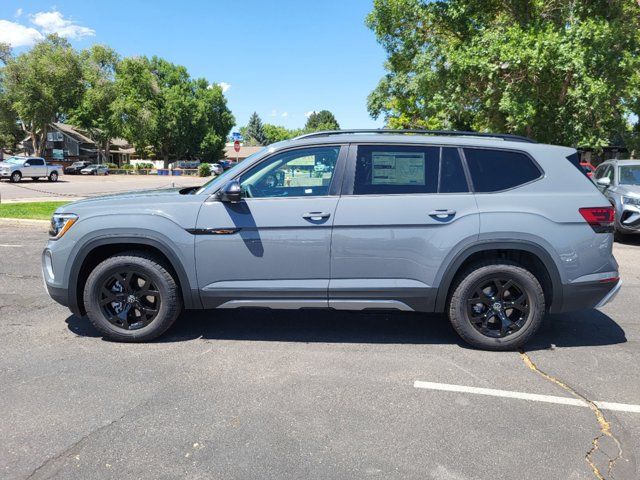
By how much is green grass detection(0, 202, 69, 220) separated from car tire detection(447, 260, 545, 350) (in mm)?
11463

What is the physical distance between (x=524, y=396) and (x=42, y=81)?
5949 centimetres

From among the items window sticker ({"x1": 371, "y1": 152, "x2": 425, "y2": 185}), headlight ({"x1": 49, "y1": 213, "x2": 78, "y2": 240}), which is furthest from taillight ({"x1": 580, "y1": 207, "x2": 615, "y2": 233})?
headlight ({"x1": 49, "y1": 213, "x2": 78, "y2": 240})

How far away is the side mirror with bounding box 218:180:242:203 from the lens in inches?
158

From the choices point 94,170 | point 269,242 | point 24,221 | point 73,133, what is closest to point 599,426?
point 269,242

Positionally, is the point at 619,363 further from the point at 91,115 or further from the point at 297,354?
the point at 91,115

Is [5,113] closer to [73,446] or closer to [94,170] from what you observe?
[94,170]

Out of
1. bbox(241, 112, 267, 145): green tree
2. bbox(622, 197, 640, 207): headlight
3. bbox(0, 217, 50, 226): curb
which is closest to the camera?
bbox(622, 197, 640, 207): headlight

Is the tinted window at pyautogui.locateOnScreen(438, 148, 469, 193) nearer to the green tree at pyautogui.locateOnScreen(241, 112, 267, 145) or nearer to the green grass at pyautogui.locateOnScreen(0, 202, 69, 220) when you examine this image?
the green grass at pyautogui.locateOnScreen(0, 202, 69, 220)

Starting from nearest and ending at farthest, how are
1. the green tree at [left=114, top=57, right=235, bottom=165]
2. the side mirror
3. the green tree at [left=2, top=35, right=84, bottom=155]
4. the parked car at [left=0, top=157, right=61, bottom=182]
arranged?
the side mirror
the parked car at [left=0, top=157, right=61, bottom=182]
the green tree at [left=2, top=35, right=84, bottom=155]
the green tree at [left=114, top=57, right=235, bottom=165]

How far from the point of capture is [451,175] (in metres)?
4.25

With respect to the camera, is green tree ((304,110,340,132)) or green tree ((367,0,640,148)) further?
green tree ((304,110,340,132))

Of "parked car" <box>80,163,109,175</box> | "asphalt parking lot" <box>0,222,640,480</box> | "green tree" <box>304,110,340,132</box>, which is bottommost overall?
"asphalt parking lot" <box>0,222,640,480</box>

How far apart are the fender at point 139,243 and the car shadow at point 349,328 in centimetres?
51

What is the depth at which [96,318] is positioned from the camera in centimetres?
436
